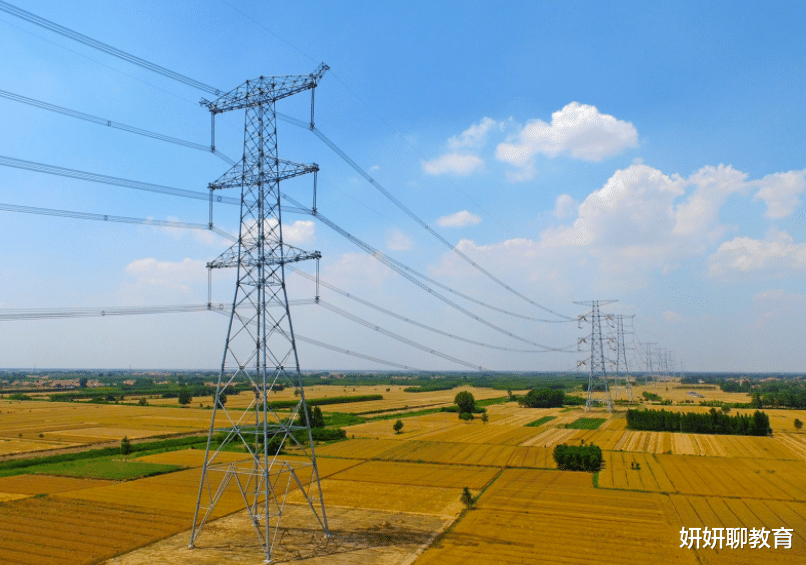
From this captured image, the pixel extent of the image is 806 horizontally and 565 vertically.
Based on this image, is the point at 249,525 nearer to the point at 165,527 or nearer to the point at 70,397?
the point at 165,527

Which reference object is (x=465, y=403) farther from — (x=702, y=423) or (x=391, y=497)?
(x=391, y=497)

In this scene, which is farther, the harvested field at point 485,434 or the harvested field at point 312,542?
the harvested field at point 485,434

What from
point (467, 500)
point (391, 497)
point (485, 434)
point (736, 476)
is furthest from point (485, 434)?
Result: point (467, 500)

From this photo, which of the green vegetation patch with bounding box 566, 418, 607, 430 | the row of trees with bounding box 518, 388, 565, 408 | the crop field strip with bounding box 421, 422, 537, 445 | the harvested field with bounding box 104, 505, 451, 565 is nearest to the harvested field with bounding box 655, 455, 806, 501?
the crop field strip with bounding box 421, 422, 537, 445

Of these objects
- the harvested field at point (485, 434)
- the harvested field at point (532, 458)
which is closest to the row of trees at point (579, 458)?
the harvested field at point (532, 458)

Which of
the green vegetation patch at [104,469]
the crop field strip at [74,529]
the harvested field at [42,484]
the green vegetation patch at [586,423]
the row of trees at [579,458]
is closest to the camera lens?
the crop field strip at [74,529]

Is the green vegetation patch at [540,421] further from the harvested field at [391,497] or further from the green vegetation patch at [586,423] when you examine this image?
the harvested field at [391,497]
